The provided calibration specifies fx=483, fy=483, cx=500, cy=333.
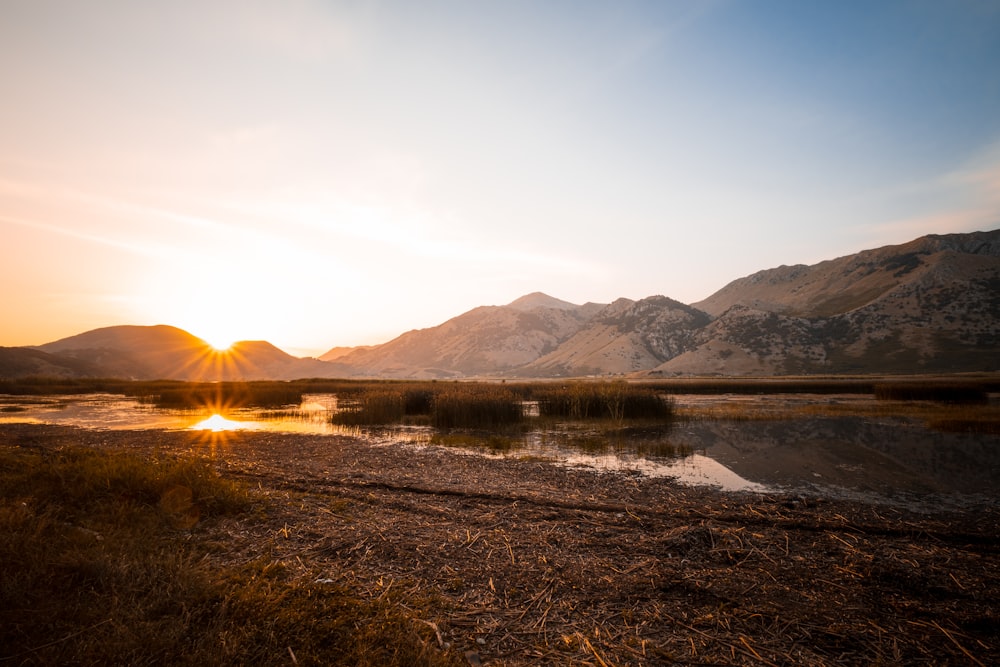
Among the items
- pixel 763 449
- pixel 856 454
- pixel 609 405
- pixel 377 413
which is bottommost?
pixel 856 454

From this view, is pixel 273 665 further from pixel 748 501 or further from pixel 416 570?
pixel 748 501

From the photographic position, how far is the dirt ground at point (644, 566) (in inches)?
214

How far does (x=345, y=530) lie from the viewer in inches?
349

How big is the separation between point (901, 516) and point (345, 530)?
11.9 meters

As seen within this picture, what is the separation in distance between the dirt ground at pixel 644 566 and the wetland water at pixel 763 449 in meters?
2.10

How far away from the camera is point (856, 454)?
18.4 m

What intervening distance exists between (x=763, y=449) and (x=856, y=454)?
10.2ft

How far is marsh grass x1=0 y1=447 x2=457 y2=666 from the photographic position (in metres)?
4.34

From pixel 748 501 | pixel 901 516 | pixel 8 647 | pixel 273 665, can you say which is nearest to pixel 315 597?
pixel 273 665

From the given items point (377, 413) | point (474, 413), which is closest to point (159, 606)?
point (474, 413)

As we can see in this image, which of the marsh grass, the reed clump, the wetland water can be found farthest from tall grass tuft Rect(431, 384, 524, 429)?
the marsh grass

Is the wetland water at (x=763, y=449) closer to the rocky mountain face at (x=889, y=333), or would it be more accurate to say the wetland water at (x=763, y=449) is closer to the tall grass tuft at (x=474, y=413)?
the tall grass tuft at (x=474, y=413)

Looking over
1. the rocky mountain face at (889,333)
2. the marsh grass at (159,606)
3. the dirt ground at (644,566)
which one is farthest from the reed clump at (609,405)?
the rocky mountain face at (889,333)

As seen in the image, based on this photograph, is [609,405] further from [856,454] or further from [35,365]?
[35,365]
